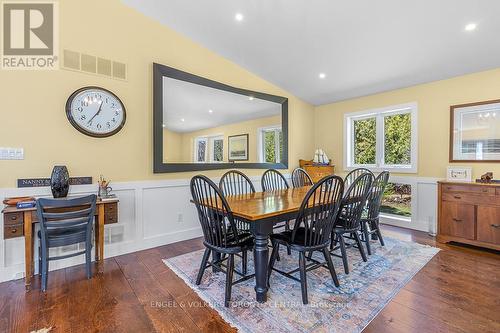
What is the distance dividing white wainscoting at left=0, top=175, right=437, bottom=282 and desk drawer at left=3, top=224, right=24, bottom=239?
0.36 metres

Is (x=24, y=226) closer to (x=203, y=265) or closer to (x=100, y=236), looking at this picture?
(x=100, y=236)

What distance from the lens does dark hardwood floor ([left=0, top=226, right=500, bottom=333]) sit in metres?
1.76

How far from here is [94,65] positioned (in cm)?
285

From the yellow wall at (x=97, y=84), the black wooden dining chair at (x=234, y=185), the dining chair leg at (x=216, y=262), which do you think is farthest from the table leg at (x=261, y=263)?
the yellow wall at (x=97, y=84)

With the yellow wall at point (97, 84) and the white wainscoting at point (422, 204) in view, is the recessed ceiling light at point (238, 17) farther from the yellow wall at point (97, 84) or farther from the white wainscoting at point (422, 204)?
the white wainscoting at point (422, 204)

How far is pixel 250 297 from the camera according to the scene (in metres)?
2.09

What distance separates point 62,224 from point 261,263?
1.87 m

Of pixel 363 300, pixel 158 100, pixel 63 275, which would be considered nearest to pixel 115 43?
pixel 158 100

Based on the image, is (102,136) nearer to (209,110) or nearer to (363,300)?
(209,110)

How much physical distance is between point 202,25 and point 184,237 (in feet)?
9.57

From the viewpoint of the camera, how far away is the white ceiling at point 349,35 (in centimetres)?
261

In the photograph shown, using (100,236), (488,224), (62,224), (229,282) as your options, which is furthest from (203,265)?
(488,224)

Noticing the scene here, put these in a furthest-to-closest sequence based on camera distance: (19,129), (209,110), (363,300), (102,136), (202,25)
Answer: (209,110) → (202,25) → (102,136) → (19,129) → (363,300)

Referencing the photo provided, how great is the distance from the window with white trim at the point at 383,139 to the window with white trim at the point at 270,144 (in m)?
1.35
